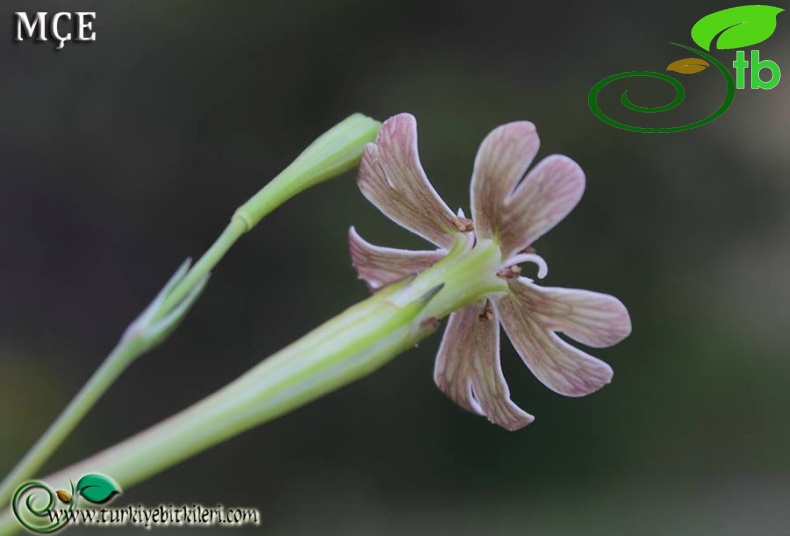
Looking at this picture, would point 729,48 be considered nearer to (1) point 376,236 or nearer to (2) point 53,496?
(1) point 376,236

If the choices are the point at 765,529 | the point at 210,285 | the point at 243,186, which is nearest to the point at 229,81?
the point at 243,186

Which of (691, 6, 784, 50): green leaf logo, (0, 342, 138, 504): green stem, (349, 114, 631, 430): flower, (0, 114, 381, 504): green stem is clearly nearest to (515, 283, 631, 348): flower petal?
(349, 114, 631, 430): flower

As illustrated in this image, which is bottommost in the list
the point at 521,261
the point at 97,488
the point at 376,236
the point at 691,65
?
the point at 97,488

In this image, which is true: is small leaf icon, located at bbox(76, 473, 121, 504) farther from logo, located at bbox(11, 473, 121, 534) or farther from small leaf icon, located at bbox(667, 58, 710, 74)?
small leaf icon, located at bbox(667, 58, 710, 74)

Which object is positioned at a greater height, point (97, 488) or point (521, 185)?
point (521, 185)

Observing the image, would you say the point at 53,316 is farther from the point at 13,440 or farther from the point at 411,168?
the point at 411,168

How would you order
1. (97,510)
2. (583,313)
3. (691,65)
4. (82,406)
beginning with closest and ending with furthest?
(82,406), (583,313), (97,510), (691,65)

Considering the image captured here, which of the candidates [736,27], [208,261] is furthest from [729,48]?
[208,261]
